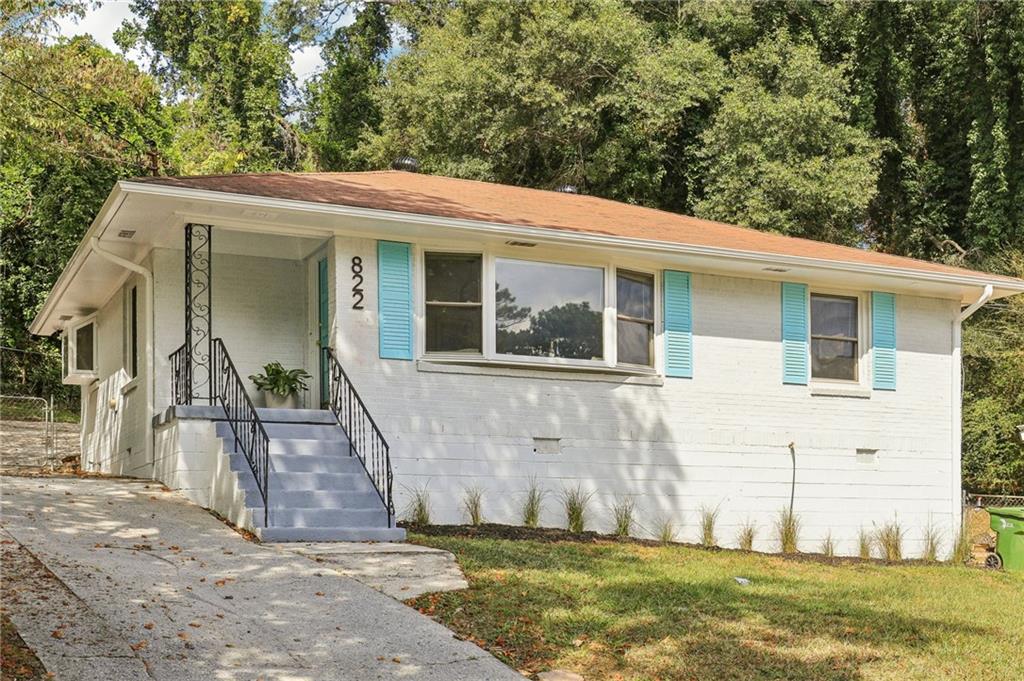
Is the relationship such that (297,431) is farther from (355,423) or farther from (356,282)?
(356,282)

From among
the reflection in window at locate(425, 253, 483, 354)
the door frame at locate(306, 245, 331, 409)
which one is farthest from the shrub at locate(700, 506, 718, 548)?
the door frame at locate(306, 245, 331, 409)

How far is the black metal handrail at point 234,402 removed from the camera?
1064 centimetres

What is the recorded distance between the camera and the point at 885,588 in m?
10.2

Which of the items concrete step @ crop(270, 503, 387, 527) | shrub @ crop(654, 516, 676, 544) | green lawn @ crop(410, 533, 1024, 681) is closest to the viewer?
green lawn @ crop(410, 533, 1024, 681)

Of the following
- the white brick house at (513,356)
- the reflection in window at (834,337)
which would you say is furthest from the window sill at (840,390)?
the reflection in window at (834,337)

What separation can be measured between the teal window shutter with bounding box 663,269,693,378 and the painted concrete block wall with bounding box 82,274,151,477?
6257 millimetres

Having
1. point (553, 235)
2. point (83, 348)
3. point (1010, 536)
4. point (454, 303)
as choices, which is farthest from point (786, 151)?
point (83, 348)

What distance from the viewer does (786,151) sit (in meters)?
24.8

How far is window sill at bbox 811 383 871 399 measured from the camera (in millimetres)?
15297

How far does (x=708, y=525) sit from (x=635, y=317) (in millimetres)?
2688

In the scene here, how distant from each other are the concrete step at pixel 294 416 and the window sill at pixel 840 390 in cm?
654

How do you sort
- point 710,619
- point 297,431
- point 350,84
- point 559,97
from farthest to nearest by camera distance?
point 350,84 → point 559,97 → point 297,431 → point 710,619

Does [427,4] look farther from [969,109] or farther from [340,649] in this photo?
[340,649]

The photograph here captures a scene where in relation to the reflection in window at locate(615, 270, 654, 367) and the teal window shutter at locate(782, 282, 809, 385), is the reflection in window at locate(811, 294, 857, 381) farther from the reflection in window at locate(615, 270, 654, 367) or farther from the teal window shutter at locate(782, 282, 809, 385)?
the reflection in window at locate(615, 270, 654, 367)
